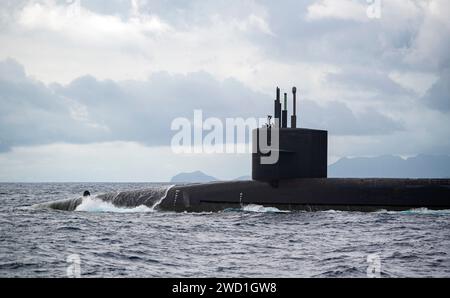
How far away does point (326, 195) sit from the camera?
89.6 ft

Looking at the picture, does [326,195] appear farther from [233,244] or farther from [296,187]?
[233,244]

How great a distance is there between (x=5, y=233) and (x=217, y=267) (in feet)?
37.8

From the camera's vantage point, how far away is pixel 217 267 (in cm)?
1550

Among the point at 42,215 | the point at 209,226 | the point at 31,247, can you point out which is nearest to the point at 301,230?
the point at 209,226

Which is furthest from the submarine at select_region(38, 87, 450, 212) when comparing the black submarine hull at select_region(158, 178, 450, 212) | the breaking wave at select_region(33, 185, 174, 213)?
the breaking wave at select_region(33, 185, 174, 213)

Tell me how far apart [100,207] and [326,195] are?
12.5m

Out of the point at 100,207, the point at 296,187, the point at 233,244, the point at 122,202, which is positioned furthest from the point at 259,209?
the point at 100,207

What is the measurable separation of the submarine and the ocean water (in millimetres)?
491

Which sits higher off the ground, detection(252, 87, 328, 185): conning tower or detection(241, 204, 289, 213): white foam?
detection(252, 87, 328, 185): conning tower

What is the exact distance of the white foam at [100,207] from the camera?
31.2 metres

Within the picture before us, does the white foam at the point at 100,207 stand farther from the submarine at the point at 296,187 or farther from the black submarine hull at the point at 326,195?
the black submarine hull at the point at 326,195

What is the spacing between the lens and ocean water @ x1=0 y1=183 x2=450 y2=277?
15.4 metres

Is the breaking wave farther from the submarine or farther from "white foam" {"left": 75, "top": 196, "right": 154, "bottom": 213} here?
the submarine
